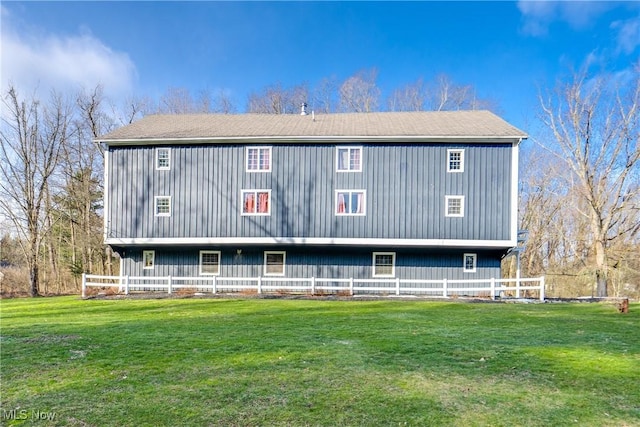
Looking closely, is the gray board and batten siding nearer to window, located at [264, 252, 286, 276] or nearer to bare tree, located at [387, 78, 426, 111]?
window, located at [264, 252, 286, 276]

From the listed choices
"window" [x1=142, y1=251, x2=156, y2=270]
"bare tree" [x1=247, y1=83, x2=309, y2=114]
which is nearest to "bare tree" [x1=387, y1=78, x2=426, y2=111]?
"bare tree" [x1=247, y1=83, x2=309, y2=114]

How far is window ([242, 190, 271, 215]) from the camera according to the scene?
16.8 meters

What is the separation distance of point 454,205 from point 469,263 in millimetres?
2877

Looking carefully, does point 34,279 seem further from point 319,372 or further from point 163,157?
point 319,372

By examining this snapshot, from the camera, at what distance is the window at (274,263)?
1731 centimetres

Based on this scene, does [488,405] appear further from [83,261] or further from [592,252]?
[83,261]

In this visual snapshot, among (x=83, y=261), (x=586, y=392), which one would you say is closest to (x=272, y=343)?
(x=586, y=392)

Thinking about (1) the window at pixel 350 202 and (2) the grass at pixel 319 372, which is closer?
(2) the grass at pixel 319 372

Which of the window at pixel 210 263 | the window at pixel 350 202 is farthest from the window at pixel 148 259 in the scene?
the window at pixel 350 202

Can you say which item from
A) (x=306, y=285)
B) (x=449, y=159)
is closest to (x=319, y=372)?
(x=306, y=285)

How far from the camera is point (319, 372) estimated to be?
5242 millimetres

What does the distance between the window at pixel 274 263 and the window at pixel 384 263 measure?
4361 millimetres

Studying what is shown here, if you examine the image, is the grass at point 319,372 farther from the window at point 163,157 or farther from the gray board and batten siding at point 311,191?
the window at point 163,157

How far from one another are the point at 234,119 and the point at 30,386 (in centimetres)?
1718
